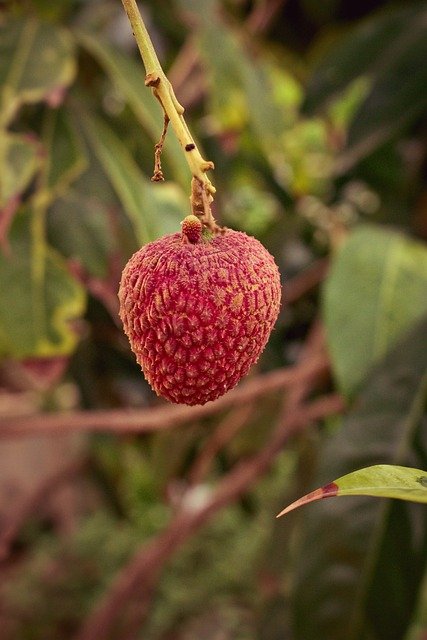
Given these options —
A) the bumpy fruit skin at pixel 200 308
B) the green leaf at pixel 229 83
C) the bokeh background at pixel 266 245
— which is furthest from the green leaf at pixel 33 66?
the bumpy fruit skin at pixel 200 308

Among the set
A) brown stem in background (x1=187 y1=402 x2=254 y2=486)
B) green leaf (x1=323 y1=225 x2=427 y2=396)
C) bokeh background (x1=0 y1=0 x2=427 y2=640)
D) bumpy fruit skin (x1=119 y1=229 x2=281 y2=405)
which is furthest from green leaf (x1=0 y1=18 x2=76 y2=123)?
brown stem in background (x1=187 y1=402 x2=254 y2=486)

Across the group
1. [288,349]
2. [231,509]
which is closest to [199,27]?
[288,349]

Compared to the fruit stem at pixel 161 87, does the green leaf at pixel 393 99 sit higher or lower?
lower

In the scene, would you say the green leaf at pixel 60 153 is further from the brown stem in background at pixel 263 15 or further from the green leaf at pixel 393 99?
the brown stem in background at pixel 263 15

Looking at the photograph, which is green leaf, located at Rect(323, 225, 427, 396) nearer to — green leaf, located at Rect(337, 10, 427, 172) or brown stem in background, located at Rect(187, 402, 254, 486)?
green leaf, located at Rect(337, 10, 427, 172)

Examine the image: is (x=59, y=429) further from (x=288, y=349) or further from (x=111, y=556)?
(x=111, y=556)

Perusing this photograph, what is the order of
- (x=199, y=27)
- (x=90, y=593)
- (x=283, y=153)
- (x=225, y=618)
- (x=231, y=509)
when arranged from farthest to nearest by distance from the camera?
(x=231, y=509) → (x=90, y=593) → (x=225, y=618) → (x=283, y=153) → (x=199, y=27)
